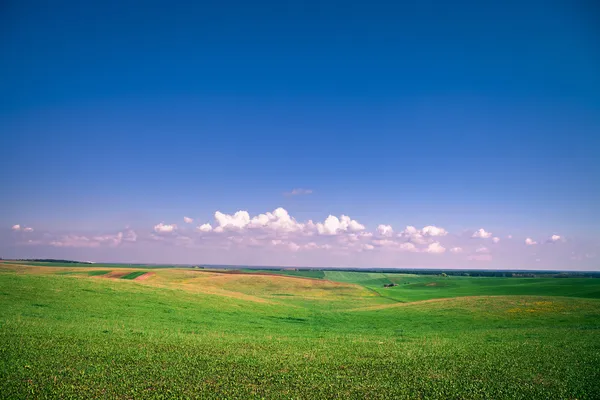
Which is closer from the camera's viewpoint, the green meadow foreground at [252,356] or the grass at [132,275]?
the green meadow foreground at [252,356]

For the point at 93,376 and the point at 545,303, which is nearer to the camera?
the point at 93,376

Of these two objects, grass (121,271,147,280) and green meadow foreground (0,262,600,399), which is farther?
grass (121,271,147,280)

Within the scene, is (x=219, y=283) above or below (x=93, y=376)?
below

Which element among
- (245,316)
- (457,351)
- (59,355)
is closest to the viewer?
(59,355)

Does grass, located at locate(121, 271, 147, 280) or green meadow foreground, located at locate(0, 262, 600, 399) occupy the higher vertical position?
green meadow foreground, located at locate(0, 262, 600, 399)

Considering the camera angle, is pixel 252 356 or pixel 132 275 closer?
pixel 252 356

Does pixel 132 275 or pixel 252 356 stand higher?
pixel 252 356

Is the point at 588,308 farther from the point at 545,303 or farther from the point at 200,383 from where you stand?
the point at 200,383

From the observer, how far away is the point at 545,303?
153ft

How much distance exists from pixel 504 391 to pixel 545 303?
42.6 meters

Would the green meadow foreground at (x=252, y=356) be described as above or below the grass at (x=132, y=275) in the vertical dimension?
above

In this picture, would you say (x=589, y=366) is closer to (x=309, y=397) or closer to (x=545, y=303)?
(x=309, y=397)

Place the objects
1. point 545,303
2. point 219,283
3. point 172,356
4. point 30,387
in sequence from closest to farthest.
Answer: point 30,387
point 172,356
point 545,303
point 219,283

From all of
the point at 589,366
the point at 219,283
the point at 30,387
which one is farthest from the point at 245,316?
the point at 219,283
